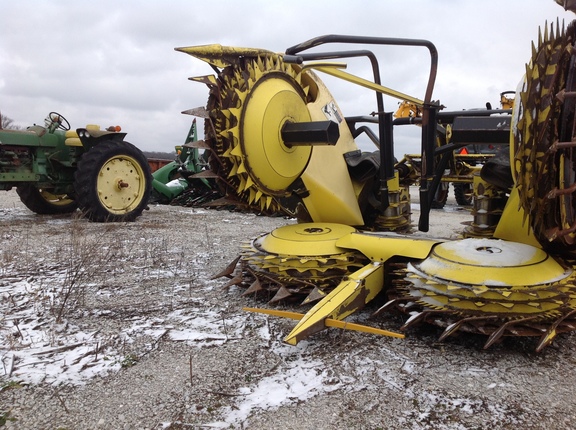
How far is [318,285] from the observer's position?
2.60 m

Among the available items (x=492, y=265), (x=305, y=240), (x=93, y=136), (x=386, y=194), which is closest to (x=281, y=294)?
(x=305, y=240)

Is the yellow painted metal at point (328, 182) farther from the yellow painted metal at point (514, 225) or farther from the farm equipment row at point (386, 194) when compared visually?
the yellow painted metal at point (514, 225)

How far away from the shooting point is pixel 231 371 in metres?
1.87

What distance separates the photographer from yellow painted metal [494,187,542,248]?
256 cm

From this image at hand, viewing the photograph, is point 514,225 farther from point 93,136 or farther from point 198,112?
point 93,136

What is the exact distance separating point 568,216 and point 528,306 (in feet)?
1.31

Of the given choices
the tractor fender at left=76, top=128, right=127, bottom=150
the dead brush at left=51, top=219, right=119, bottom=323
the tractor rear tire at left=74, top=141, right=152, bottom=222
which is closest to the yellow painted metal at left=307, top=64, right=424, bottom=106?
the dead brush at left=51, top=219, right=119, bottom=323

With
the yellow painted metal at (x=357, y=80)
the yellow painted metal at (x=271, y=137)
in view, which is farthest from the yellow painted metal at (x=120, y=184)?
the yellow painted metal at (x=357, y=80)

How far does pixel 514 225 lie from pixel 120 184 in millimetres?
5305

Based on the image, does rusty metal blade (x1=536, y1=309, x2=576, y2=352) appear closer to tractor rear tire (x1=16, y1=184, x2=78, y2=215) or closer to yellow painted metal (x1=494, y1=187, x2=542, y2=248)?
yellow painted metal (x1=494, y1=187, x2=542, y2=248)

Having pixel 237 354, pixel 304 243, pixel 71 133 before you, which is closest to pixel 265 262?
pixel 304 243

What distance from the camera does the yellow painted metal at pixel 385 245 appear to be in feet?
7.91

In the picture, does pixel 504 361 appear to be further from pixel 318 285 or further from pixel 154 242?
pixel 154 242

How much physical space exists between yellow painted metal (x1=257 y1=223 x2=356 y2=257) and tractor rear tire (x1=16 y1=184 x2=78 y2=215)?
215 inches
